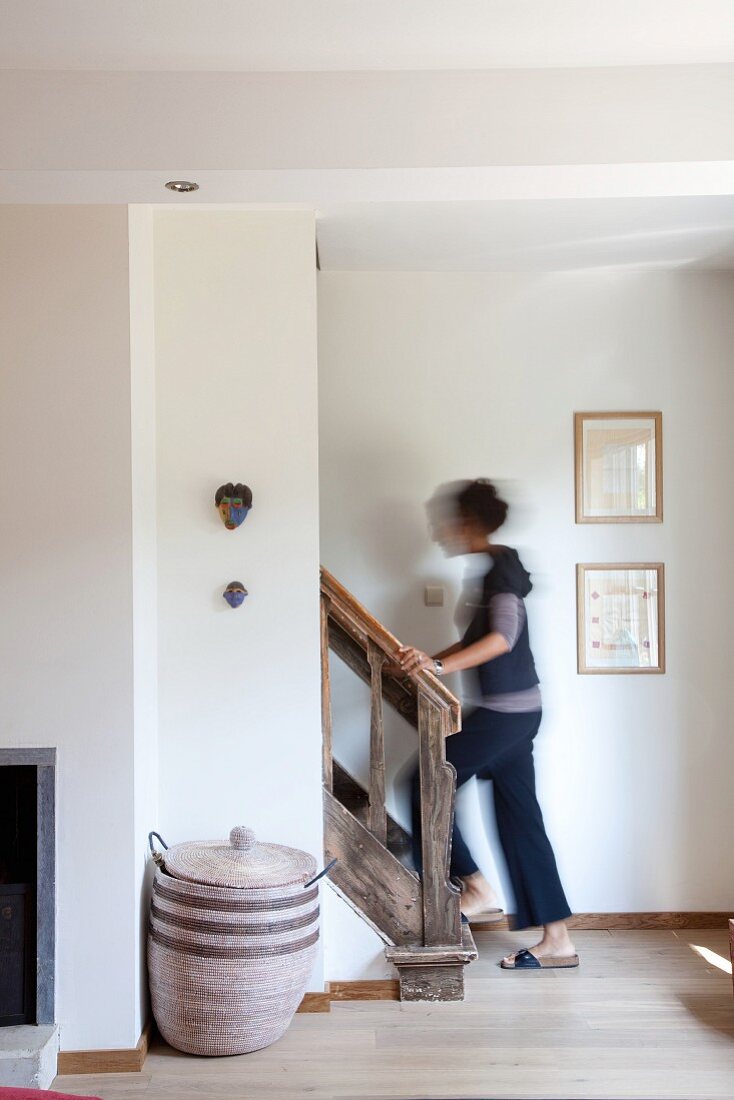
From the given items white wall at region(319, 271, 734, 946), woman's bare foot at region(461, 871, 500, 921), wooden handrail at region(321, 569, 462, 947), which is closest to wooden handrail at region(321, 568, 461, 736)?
wooden handrail at region(321, 569, 462, 947)

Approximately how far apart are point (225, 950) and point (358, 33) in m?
2.49

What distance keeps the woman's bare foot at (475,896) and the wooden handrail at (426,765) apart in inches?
21.4

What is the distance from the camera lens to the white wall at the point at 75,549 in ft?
10.5

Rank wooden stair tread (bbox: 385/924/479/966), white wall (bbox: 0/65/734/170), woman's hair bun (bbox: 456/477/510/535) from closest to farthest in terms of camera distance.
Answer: white wall (bbox: 0/65/734/170) → wooden stair tread (bbox: 385/924/479/966) → woman's hair bun (bbox: 456/477/510/535)

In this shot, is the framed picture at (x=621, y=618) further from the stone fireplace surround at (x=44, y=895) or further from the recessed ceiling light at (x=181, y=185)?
the recessed ceiling light at (x=181, y=185)

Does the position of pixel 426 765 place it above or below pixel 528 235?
below


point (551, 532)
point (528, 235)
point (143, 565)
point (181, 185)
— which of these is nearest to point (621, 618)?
point (551, 532)

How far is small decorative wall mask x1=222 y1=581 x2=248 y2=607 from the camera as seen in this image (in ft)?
11.5

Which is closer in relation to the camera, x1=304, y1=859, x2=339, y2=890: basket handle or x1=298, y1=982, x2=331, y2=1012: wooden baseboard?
x1=304, y1=859, x2=339, y2=890: basket handle

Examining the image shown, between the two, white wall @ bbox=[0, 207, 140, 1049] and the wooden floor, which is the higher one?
white wall @ bbox=[0, 207, 140, 1049]

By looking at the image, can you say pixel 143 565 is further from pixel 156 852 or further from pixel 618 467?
pixel 618 467

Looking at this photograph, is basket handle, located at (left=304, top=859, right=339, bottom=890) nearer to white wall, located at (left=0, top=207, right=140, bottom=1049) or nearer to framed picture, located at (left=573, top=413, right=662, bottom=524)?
white wall, located at (left=0, top=207, right=140, bottom=1049)

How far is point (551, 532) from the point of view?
442 cm

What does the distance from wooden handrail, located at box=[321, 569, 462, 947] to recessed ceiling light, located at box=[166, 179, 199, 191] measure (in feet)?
4.64
